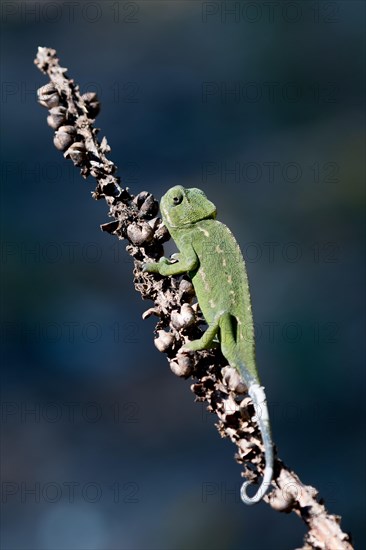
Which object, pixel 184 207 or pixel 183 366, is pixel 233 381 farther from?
pixel 184 207

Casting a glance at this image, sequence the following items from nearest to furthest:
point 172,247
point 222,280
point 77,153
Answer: point 77,153
point 222,280
point 172,247

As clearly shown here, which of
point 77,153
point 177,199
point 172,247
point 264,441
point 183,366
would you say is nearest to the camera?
point 264,441

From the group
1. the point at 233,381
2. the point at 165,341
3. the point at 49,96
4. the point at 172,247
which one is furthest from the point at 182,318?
the point at 172,247

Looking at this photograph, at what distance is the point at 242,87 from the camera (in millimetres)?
6043

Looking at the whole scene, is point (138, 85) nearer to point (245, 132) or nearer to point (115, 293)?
point (245, 132)

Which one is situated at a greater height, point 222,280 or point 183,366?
point 222,280

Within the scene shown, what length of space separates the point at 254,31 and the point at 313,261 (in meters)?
2.05

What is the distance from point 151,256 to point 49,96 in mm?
411

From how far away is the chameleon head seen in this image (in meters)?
2.15

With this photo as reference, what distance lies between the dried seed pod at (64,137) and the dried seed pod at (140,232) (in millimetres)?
217

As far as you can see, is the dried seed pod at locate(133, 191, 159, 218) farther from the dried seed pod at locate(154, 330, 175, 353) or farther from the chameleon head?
the chameleon head

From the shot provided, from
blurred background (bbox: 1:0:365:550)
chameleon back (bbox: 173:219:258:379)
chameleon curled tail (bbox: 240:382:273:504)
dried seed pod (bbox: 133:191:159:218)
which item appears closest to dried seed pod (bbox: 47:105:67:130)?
dried seed pod (bbox: 133:191:159:218)

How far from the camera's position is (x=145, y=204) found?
1654mm

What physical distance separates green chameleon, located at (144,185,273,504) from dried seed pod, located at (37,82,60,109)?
411mm
